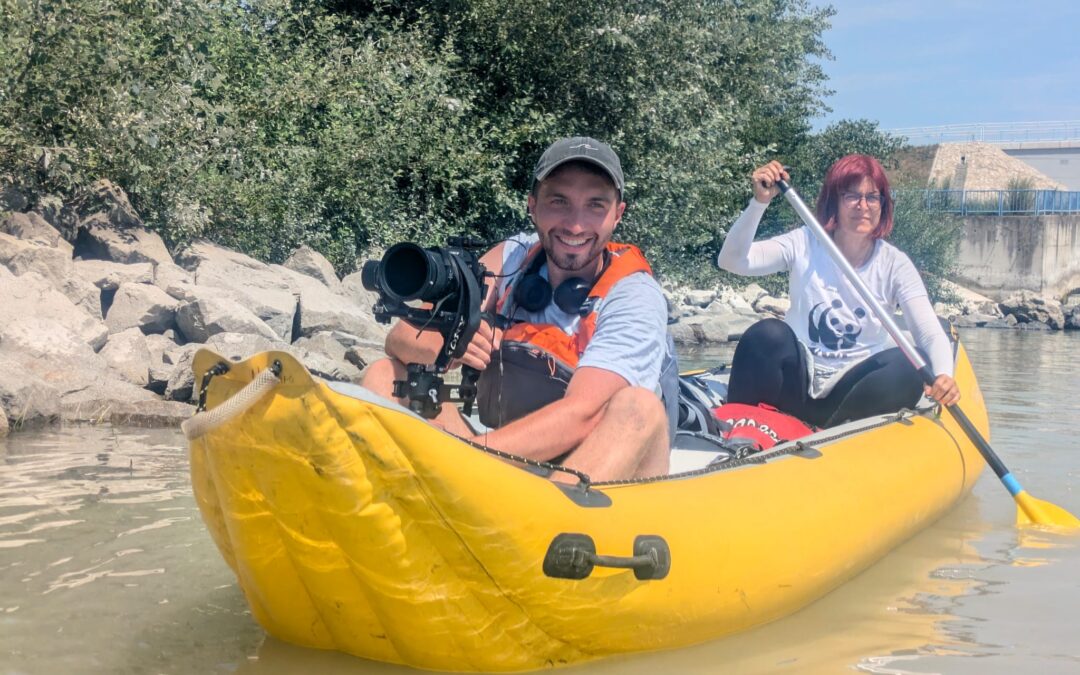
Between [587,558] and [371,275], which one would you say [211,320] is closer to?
[371,275]

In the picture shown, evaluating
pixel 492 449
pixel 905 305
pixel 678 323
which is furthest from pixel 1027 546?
pixel 678 323

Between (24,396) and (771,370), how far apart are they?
382cm

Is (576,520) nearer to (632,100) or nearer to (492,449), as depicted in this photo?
(492,449)

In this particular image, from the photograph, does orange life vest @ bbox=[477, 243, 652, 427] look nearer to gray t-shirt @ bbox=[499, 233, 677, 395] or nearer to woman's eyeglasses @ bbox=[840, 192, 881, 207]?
gray t-shirt @ bbox=[499, 233, 677, 395]

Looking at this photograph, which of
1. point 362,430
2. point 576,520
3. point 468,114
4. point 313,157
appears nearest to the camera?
point 362,430

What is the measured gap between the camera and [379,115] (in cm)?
1144

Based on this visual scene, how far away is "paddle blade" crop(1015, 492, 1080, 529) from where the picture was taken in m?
4.54

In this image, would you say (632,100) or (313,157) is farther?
(632,100)

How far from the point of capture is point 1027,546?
4301mm

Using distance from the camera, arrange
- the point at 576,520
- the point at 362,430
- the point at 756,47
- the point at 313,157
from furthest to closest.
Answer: the point at 756,47 < the point at 313,157 < the point at 576,520 < the point at 362,430

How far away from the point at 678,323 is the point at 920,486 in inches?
477

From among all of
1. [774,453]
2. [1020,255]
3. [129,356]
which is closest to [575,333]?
[774,453]

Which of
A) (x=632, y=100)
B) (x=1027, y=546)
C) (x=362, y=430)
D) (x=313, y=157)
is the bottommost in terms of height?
(x=1027, y=546)

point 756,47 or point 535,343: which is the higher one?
point 756,47
